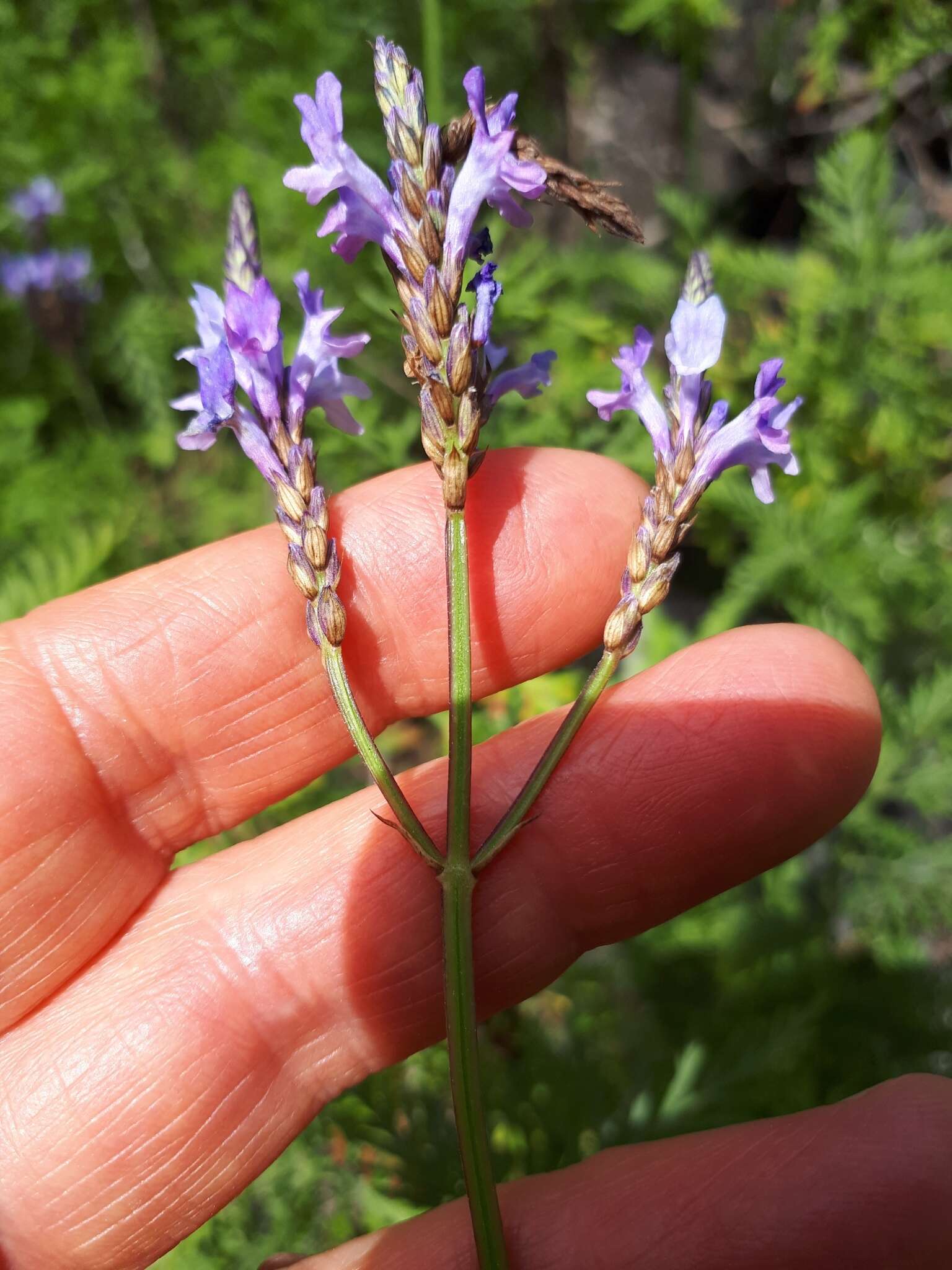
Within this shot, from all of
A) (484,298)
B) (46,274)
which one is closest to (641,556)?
(484,298)

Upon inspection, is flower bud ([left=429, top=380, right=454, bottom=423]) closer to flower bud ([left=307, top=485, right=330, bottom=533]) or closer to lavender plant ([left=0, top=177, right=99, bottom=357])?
flower bud ([left=307, top=485, right=330, bottom=533])

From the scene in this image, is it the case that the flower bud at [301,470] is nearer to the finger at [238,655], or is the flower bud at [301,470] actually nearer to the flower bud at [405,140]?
the finger at [238,655]

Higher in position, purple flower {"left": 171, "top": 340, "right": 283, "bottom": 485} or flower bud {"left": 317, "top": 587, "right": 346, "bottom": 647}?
purple flower {"left": 171, "top": 340, "right": 283, "bottom": 485}

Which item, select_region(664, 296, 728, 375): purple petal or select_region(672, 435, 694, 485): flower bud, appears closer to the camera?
select_region(664, 296, 728, 375): purple petal

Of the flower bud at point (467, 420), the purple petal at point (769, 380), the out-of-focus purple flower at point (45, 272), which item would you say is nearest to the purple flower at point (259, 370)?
the flower bud at point (467, 420)

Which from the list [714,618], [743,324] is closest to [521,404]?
[714,618]

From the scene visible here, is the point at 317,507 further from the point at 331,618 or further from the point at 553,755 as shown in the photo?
the point at 553,755

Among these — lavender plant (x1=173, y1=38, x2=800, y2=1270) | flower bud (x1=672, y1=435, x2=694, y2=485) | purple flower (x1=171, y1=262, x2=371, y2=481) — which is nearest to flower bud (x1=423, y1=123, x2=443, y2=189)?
lavender plant (x1=173, y1=38, x2=800, y2=1270)
